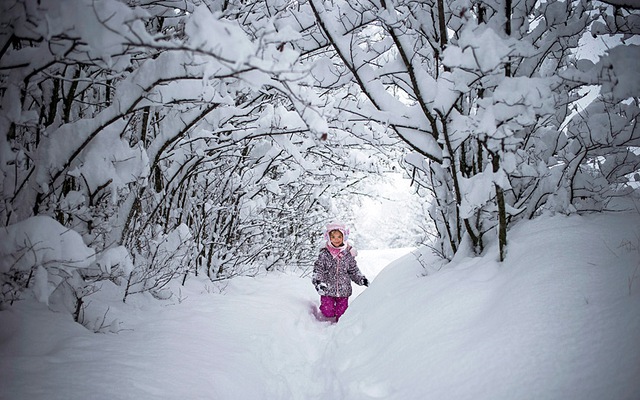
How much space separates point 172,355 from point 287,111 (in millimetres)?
1947

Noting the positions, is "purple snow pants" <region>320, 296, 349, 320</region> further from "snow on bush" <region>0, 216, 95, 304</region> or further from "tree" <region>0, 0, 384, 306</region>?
"snow on bush" <region>0, 216, 95, 304</region>

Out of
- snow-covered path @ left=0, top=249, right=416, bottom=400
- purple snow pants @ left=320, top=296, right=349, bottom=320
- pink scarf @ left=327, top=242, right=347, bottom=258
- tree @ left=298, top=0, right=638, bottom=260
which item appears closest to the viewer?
snow-covered path @ left=0, top=249, right=416, bottom=400

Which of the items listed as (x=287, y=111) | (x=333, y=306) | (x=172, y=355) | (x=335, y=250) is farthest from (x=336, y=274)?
(x=172, y=355)

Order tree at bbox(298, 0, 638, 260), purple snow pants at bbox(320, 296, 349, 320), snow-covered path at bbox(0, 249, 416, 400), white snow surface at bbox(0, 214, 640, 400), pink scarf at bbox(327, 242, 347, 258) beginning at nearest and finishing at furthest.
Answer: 1. white snow surface at bbox(0, 214, 640, 400)
2. snow-covered path at bbox(0, 249, 416, 400)
3. tree at bbox(298, 0, 638, 260)
4. purple snow pants at bbox(320, 296, 349, 320)
5. pink scarf at bbox(327, 242, 347, 258)

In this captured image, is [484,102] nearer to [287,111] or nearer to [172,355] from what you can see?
[287,111]

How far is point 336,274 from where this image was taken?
472 centimetres

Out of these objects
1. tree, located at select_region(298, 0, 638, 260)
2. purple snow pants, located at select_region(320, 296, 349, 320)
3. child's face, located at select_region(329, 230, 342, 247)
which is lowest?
purple snow pants, located at select_region(320, 296, 349, 320)

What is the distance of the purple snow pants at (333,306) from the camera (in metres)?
4.56

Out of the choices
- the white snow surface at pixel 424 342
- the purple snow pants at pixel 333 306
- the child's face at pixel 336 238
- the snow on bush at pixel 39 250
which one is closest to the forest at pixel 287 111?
the snow on bush at pixel 39 250

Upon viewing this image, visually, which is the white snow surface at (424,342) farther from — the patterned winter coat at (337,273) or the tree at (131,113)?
the patterned winter coat at (337,273)

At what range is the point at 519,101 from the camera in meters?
1.71

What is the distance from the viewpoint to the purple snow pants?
180 inches

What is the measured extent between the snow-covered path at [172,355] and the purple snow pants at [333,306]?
84 cm

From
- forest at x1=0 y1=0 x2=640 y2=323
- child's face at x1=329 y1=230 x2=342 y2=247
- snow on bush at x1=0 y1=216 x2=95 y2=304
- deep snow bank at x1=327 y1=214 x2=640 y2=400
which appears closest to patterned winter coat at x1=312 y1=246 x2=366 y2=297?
child's face at x1=329 y1=230 x2=342 y2=247
